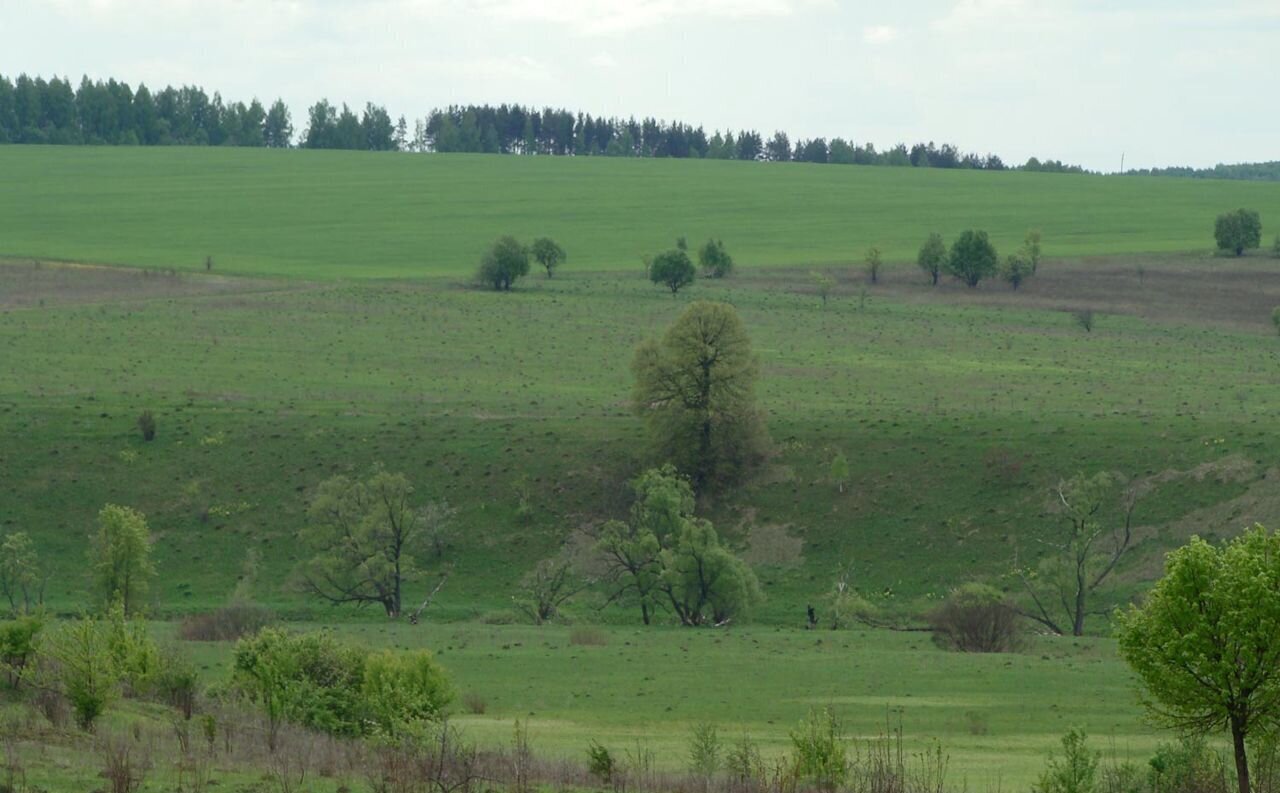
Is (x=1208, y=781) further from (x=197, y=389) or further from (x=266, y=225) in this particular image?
(x=266, y=225)

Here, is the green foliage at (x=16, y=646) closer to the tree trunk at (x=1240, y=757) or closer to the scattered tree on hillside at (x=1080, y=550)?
the tree trunk at (x=1240, y=757)

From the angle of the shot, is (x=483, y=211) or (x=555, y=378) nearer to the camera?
(x=555, y=378)

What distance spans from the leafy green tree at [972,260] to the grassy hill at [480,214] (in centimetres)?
1003

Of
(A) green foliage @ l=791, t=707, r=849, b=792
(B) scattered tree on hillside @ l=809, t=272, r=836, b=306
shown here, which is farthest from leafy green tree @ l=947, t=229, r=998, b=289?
(A) green foliage @ l=791, t=707, r=849, b=792

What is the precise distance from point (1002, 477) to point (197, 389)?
40.7 metres

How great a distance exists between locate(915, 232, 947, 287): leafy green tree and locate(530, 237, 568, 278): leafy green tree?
98.5ft

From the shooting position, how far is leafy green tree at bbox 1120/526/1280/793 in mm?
21344

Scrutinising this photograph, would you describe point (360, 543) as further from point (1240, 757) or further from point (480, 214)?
point (480, 214)

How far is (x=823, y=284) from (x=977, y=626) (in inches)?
2814

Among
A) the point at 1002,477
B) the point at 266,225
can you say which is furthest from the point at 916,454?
the point at 266,225

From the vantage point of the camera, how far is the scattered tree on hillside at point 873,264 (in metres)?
126

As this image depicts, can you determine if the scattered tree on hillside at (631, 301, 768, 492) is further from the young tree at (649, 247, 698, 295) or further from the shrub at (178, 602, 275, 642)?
the young tree at (649, 247, 698, 295)

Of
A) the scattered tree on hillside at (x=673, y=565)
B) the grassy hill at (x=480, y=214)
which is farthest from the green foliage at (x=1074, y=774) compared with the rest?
the grassy hill at (x=480, y=214)

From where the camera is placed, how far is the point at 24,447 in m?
68.5
